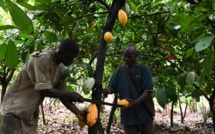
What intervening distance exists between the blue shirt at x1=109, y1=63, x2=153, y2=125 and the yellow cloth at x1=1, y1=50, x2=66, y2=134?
76 cm

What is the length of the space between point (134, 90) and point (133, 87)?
0.10 ft

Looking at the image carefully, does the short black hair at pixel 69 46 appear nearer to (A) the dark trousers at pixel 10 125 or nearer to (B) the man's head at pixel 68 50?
(B) the man's head at pixel 68 50

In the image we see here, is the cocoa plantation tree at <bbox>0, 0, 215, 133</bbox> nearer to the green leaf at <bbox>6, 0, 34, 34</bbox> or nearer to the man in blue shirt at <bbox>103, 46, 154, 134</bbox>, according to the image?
the green leaf at <bbox>6, 0, 34, 34</bbox>

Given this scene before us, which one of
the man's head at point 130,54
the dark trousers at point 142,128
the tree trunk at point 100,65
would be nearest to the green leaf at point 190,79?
the tree trunk at point 100,65

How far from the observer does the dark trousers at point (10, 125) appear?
1.59 meters

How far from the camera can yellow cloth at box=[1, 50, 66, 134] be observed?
1.53 metres

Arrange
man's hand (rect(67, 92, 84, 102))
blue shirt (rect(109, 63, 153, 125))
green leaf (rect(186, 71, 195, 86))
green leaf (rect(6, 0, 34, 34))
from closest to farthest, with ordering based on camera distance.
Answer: green leaf (rect(6, 0, 34, 34)) < man's hand (rect(67, 92, 84, 102)) < green leaf (rect(186, 71, 195, 86)) < blue shirt (rect(109, 63, 153, 125))

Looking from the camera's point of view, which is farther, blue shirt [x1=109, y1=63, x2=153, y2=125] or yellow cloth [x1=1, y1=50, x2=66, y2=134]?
blue shirt [x1=109, y1=63, x2=153, y2=125]

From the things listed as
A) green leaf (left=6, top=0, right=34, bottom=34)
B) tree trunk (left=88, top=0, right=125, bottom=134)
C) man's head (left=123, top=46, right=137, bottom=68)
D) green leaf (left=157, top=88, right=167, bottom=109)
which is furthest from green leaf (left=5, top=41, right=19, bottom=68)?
man's head (left=123, top=46, right=137, bottom=68)

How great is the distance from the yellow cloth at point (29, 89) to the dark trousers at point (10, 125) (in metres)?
0.03

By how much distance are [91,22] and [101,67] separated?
823 mm

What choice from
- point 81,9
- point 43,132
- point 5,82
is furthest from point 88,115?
point 43,132

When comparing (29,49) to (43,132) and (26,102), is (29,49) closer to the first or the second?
(26,102)

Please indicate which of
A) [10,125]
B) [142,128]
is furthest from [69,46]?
[142,128]
